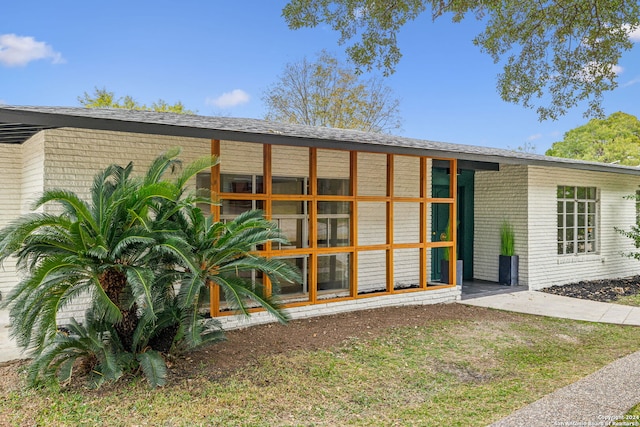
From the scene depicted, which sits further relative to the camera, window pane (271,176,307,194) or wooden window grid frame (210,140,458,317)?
window pane (271,176,307,194)

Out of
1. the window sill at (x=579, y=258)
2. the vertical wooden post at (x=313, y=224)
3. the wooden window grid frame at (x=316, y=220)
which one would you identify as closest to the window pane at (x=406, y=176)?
the wooden window grid frame at (x=316, y=220)

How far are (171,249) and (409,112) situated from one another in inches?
1014

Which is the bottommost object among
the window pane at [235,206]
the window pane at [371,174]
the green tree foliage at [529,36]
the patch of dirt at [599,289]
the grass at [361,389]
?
the grass at [361,389]

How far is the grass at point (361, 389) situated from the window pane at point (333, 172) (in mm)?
3222

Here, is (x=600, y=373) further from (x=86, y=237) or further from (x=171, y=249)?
(x=86, y=237)

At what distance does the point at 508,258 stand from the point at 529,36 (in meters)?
5.02

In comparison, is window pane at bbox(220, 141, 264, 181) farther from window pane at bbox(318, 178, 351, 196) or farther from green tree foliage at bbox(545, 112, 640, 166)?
green tree foliage at bbox(545, 112, 640, 166)

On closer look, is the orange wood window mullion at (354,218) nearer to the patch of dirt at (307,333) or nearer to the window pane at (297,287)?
the patch of dirt at (307,333)

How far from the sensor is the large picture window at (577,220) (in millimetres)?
11586

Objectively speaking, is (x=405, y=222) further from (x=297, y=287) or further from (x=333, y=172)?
(x=297, y=287)

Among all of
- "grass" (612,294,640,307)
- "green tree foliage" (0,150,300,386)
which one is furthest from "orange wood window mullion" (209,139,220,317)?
"grass" (612,294,640,307)

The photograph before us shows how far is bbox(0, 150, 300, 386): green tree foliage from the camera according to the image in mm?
4438

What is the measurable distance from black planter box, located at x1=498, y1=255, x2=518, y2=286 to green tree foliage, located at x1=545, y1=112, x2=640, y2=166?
22998 mm

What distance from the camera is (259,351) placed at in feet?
19.4
